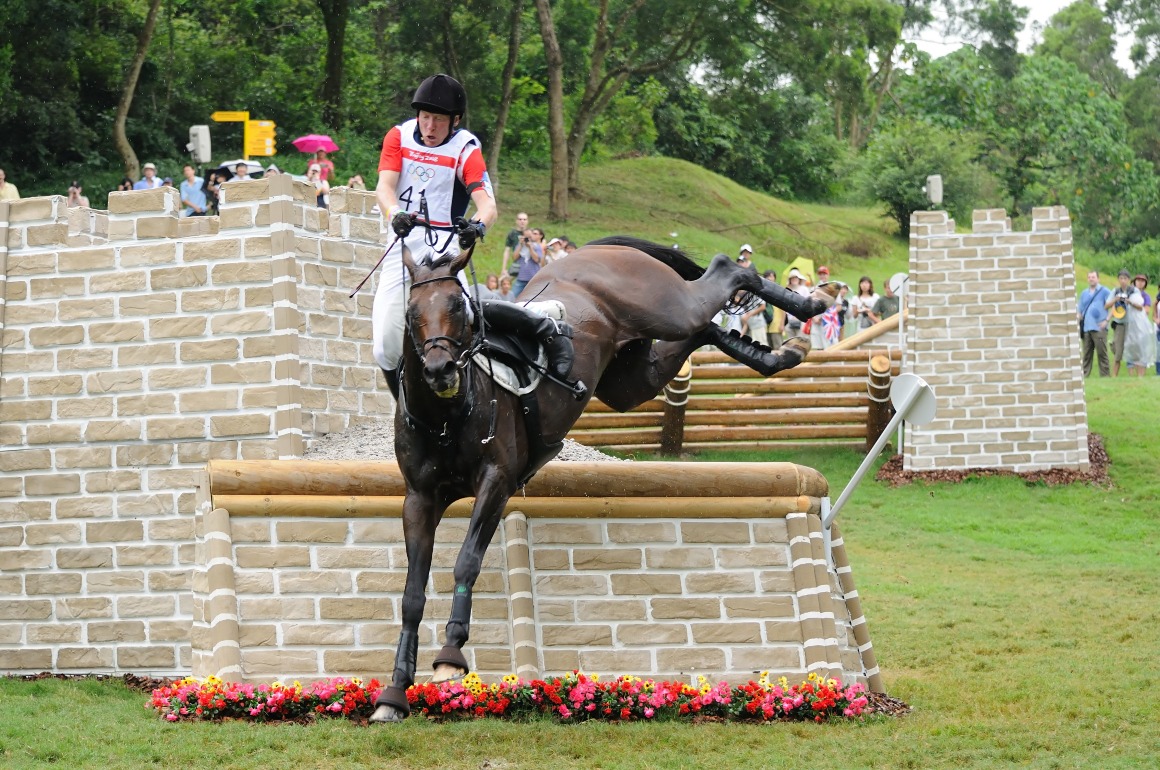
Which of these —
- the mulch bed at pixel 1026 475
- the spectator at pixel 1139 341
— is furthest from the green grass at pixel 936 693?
the spectator at pixel 1139 341

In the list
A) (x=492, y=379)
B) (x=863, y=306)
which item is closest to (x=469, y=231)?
(x=492, y=379)

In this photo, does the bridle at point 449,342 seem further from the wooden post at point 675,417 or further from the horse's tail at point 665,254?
the wooden post at point 675,417

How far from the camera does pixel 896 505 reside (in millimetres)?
17141

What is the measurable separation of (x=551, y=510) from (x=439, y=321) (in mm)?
2106

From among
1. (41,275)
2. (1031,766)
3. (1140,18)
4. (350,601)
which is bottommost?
(1031,766)

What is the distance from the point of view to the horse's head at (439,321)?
263 inches

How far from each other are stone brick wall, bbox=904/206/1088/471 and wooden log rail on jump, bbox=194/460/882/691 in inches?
378

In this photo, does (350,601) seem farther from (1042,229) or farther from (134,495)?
(1042,229)

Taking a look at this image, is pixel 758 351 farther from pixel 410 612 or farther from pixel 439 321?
pixel 410 612

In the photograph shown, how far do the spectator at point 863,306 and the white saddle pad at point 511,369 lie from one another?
1426cm

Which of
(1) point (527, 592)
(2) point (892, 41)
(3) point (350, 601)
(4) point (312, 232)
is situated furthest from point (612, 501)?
(2) point (892, 41)

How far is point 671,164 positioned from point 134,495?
91.9 feet

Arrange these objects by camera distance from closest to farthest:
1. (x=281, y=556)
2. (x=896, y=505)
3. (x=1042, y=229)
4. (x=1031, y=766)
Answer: (x=1031, y=766) → (x=281, y=556) → (x=896, y=505) → (x=1042, y=229)

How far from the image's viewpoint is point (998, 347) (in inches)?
717
